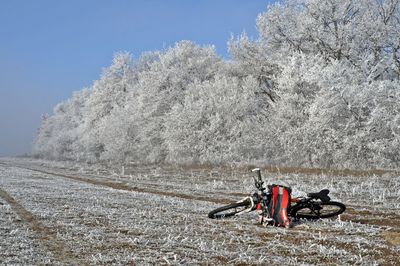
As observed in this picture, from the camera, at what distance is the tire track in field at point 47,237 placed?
309 inches

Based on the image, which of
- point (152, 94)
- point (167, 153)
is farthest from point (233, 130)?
point (152, 94)

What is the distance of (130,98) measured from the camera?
6366 cm

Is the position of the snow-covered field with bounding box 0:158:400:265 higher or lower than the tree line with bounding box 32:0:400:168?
lower

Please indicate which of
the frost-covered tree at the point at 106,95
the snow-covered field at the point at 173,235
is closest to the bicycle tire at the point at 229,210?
the snow-covered field at the point at 173,235

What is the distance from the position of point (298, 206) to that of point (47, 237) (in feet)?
21.1

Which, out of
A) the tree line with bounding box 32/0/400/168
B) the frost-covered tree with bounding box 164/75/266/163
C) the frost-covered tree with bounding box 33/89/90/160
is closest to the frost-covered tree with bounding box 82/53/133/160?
the frost-covered tree with bounding box 33/89/90/160

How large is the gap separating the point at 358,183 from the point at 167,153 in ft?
98.0

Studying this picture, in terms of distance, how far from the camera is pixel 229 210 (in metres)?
12.9

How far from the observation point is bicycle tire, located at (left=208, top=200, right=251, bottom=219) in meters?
12.6

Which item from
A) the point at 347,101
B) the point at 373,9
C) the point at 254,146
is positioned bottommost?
the point at 254,146

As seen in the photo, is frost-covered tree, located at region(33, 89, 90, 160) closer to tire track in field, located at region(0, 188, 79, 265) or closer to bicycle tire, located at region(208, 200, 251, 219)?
tire track in field, located at region(0, 188, 79, 265)

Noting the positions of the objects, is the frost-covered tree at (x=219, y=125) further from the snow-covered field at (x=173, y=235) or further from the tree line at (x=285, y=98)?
the snow-covered field at (x=173, y=235)

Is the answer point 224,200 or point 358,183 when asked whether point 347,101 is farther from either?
point 224,200

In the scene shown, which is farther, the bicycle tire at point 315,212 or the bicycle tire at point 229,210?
the bicycle tire at point 229,210
